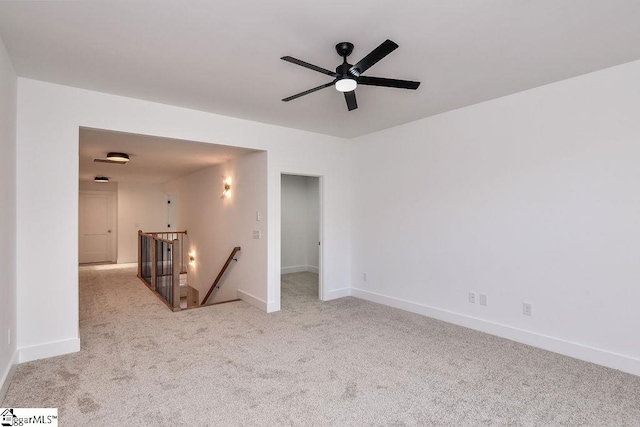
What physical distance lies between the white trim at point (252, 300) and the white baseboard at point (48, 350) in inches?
84.7

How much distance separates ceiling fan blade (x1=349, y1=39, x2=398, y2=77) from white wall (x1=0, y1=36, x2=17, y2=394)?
102 inches

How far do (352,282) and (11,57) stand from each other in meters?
4.86

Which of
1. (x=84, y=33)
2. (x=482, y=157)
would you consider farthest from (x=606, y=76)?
(x=84, y=33)

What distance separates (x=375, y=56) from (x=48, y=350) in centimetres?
383

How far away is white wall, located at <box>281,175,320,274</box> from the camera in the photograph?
801 centimetres

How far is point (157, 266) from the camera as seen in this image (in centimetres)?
603

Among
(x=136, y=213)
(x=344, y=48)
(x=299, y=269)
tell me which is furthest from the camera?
(x=136, y=213)

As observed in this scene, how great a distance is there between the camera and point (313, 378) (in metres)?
2.77

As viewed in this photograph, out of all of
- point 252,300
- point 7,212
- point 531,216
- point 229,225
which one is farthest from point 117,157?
point 531,216

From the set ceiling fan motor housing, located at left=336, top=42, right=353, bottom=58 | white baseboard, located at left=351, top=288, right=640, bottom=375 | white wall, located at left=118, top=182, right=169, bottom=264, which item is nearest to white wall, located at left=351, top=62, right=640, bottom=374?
white baseboard, located at left=351, top=288, right=640, bottom=375

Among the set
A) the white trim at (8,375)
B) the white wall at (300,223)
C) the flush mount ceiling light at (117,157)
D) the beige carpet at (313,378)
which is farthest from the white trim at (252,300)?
the flush mount ceiling light at (117,157)

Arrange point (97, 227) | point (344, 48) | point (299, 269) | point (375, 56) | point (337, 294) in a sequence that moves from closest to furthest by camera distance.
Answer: point (375, 56) < point (344, 48) < point (337, 294) < point (299, 269) < point (97, 227)

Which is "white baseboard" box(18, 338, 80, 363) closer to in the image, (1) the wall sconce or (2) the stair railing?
(2) the stair railing

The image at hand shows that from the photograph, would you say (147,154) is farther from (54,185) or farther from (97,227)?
(97,227)
